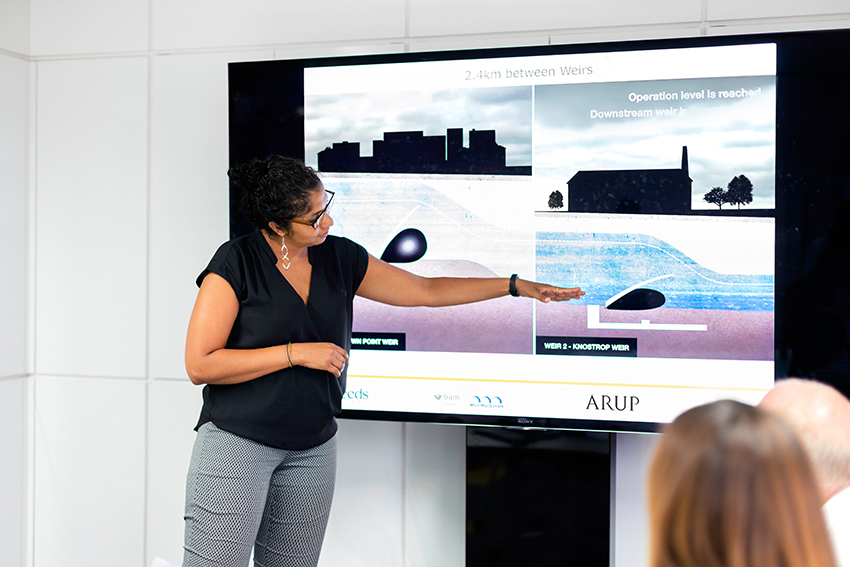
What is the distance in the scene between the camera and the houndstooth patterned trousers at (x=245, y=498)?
6.59 ft

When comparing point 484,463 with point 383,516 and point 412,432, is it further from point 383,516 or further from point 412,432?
point 383,516

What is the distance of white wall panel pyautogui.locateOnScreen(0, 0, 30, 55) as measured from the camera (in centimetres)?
310

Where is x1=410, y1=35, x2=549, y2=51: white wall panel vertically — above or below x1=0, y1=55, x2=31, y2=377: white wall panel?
above

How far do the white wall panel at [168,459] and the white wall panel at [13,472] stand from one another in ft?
2.14

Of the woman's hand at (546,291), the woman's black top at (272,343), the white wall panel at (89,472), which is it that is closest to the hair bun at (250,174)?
the woman's black top at (272,343)

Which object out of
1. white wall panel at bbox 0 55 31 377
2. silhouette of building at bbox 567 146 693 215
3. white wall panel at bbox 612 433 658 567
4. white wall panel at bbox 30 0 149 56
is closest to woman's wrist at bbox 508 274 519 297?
silhouette of building at bbox 567 146 693 215

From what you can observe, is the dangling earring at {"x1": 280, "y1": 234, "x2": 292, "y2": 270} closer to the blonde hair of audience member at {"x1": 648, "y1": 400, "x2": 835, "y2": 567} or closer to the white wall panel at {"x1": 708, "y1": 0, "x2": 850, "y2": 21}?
the blonde hair of audience member at {"x1": 648, "y1": 400, "x2": 835, "y2": 567}

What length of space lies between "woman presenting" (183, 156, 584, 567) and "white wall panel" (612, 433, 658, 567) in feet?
3.86

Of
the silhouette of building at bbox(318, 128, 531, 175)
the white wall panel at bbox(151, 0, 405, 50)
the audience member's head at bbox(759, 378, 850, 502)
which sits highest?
the white wall panel at bbox(151, 0, 405, 50)

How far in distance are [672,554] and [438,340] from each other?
71.8 inches

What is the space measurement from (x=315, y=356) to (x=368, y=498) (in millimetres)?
1086

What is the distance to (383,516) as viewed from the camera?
289cm

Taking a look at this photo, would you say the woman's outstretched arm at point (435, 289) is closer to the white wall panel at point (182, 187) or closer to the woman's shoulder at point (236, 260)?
the woman's shoulder at point (236, 260)

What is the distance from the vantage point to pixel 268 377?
2.10m
